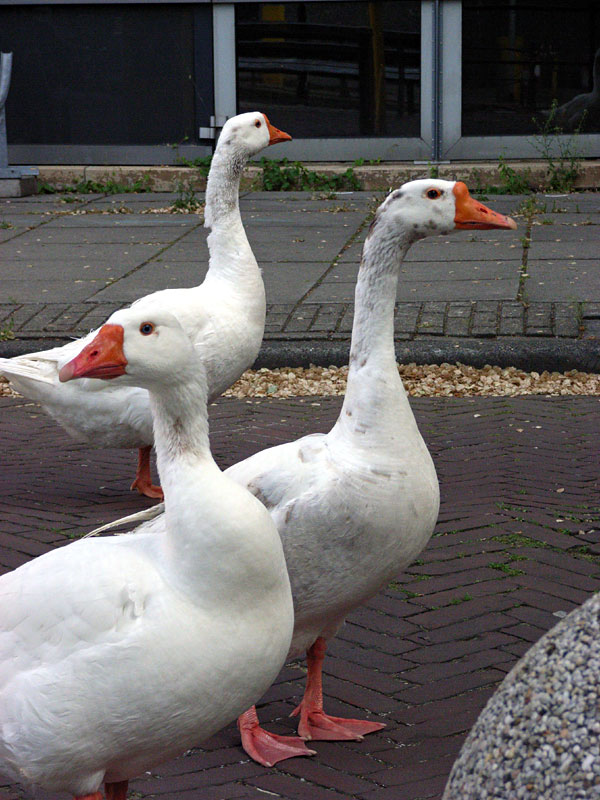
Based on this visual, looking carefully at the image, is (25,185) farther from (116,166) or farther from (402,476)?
(402,476)

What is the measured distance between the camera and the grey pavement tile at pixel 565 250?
8.66 metres

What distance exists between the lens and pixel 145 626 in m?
2.43

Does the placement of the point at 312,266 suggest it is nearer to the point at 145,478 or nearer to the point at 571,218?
the point at 571,218

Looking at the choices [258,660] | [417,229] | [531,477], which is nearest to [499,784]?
[258,660]

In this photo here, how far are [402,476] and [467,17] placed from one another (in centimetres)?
1036

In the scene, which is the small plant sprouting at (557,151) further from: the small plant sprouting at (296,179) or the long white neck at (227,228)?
the long white neck at (227,228)

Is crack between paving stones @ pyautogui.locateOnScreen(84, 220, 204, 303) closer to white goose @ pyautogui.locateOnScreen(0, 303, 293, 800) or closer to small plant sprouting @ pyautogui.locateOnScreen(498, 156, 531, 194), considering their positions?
small plant sprouting @ pyautogui.locateOnScreen(498, 156, 531, 194)

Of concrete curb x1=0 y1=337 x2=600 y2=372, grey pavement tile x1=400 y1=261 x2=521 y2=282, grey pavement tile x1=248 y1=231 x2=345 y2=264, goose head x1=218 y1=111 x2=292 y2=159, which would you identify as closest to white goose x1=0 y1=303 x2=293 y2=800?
goose head x1=218 y1=111 x2=292 y2=159

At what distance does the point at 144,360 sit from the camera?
261 centimetres

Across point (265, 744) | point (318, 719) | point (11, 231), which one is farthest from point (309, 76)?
point (265, 744)

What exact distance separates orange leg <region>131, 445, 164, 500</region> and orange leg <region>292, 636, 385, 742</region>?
1900 millimetres

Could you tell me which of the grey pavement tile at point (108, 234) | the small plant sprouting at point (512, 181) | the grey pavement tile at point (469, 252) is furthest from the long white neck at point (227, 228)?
the small plant sprouting at point (512, 181)

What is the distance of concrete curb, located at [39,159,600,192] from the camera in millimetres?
12055

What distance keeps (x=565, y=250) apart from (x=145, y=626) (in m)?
7.12
